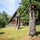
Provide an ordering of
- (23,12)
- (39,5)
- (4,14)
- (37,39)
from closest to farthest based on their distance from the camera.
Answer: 1. (37,39)
2. (39,5)
3. (23,12)
4. (4,14)

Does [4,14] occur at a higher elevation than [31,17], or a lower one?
lower

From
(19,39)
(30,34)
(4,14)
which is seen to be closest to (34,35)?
(30,34)

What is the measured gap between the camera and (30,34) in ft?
63.2

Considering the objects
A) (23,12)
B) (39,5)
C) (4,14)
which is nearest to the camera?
(39,5)

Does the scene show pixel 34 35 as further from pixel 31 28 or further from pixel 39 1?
pixel 39 1

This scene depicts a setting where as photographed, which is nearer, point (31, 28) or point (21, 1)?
point (31, 28)

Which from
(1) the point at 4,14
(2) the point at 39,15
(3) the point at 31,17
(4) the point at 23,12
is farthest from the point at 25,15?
(1) the point at 4,14

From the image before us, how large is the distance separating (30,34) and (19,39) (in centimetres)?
164

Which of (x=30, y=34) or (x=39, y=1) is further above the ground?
(x=39, y=1)

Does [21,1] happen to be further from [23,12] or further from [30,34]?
[30,34]

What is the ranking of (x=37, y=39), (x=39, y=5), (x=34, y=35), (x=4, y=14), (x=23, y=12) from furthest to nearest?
(x=4, y=14) < (x=23, y=12) < (x=39, y=5) < (x=34, y=35) < (x=37, y=39)

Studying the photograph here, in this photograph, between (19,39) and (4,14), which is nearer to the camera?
(19,39)

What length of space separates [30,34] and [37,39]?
1775mm

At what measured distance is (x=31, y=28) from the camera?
63.3ft
